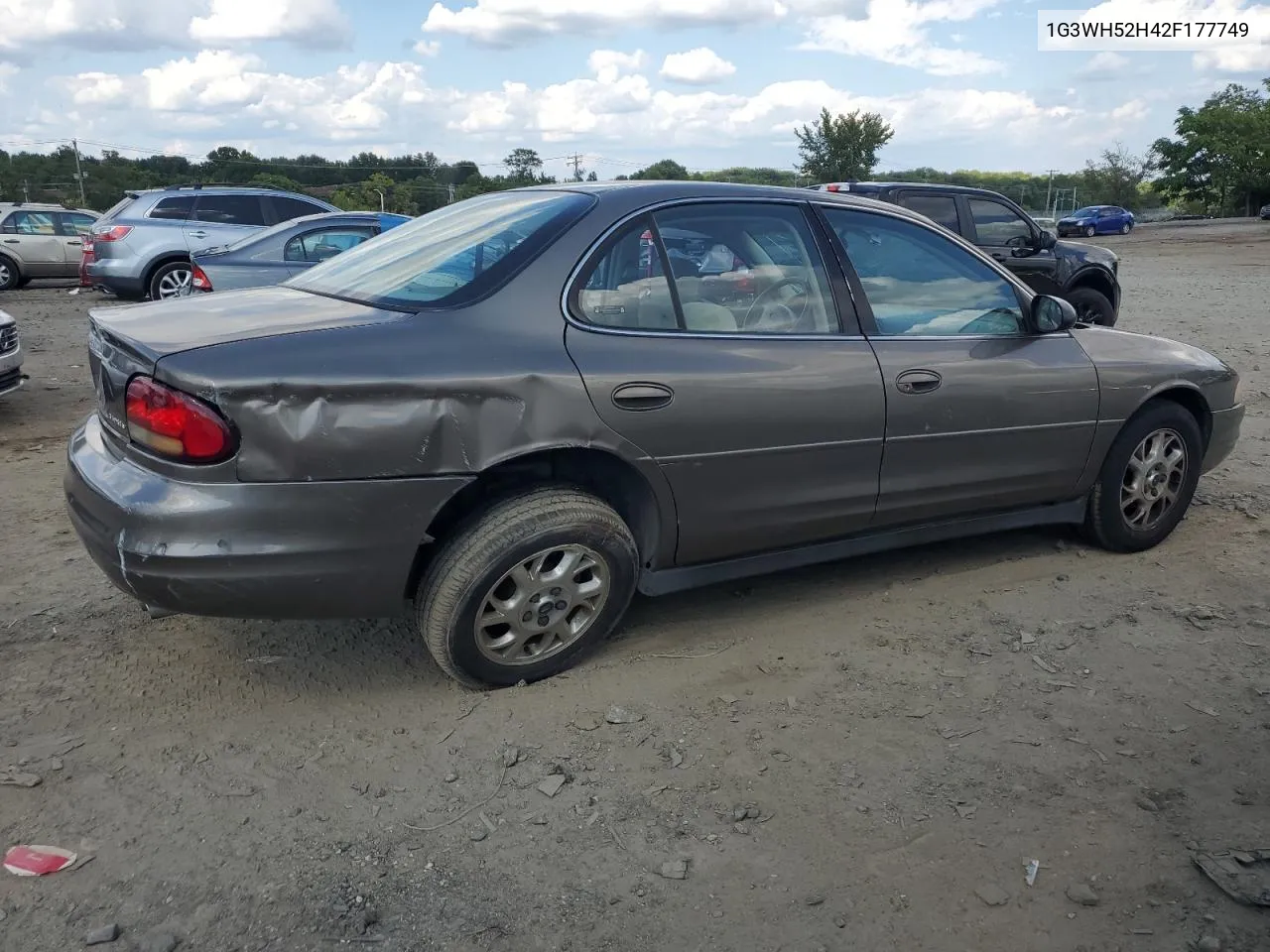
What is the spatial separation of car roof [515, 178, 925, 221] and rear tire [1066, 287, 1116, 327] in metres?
7.75

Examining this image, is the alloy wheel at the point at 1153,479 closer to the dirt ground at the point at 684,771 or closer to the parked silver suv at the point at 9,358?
the dirt ground at the point at 684,771

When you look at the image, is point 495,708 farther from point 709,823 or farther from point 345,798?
point 709,823

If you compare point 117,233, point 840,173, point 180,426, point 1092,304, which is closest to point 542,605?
point 180,426

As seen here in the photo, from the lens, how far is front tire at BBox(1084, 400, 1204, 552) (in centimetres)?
449

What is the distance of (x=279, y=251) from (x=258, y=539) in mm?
7597

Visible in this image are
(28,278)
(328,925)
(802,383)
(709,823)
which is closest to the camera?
(328,925)

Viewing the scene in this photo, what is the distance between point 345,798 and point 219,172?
167 feet

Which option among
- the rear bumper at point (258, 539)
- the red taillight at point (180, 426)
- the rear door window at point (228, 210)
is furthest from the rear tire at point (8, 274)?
the red taillight at point (180, 426)

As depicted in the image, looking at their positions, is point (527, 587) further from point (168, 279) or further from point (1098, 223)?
point (1098, 223)

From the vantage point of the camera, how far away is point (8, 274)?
17594 mm

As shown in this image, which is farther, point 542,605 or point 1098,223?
point 1098,223

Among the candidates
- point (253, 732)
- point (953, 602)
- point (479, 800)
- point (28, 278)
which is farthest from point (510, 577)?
point (28, 278)

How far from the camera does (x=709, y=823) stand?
268 centimetres

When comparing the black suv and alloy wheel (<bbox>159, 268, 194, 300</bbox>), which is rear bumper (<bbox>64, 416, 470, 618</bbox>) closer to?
the black suv
